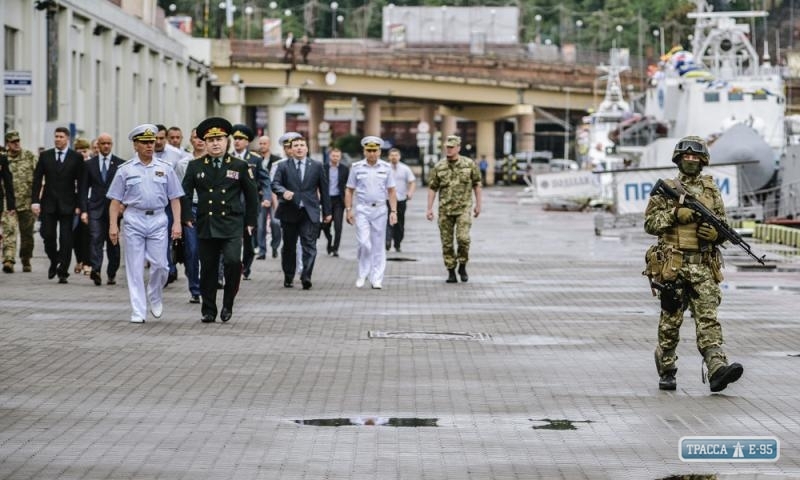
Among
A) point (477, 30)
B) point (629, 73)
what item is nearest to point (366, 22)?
point (477, 30)

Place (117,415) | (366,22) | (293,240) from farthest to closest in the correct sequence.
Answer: (366,22), (293,240), (117,415)

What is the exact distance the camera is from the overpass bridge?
9325cm

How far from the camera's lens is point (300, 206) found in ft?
76.0

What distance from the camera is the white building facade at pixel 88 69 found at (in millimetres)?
40906

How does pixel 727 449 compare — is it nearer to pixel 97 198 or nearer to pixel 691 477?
pixel 691 477

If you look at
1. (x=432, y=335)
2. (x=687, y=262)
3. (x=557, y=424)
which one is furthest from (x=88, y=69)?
(x=557, y=424)

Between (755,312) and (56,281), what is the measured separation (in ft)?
28.8

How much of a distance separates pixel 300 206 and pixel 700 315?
10.6 meters

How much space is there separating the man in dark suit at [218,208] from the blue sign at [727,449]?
8990mm

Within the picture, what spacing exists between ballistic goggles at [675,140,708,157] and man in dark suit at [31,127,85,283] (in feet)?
38.8

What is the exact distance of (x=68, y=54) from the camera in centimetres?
4550

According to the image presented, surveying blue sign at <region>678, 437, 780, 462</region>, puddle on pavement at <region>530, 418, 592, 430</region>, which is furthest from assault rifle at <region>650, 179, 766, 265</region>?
blue sign at <region>678, 437, 780, 462</region>

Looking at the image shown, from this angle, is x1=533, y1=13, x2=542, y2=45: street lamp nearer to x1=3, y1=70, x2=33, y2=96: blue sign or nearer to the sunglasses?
x1=3, y1=70, x2=33, y2=96: blue sign

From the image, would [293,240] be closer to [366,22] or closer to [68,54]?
[68,54]
